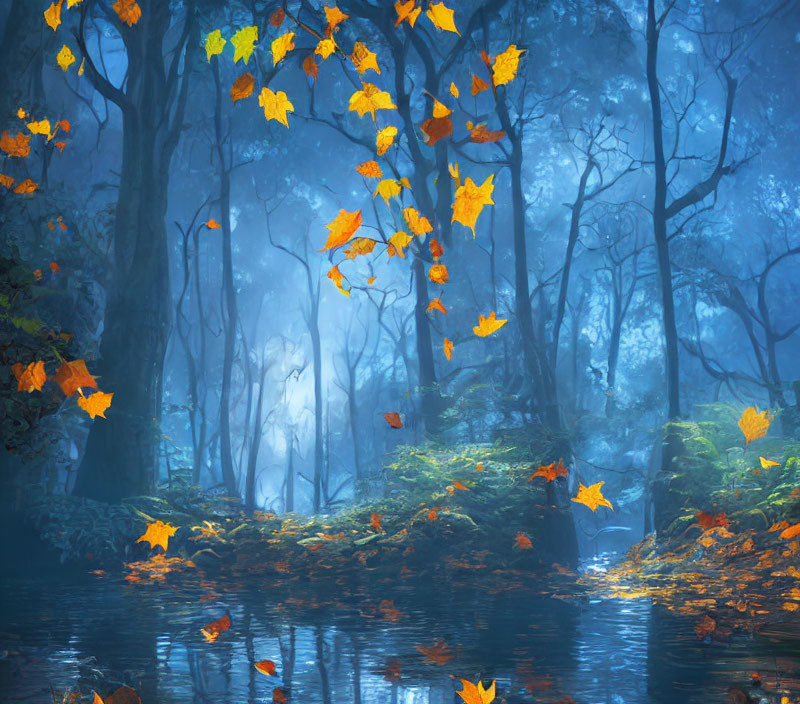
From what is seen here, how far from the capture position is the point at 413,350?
18.8m

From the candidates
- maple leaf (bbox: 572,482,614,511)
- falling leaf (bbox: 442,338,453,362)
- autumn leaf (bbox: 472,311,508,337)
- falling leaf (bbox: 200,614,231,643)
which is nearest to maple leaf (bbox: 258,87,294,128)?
autumn leaf (bbox: 472,311,508,337)

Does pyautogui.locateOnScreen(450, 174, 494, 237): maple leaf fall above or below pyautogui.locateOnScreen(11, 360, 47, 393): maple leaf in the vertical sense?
above

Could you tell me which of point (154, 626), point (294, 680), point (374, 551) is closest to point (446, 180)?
point (374, 551)

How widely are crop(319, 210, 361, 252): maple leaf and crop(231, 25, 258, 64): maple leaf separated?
3234mm

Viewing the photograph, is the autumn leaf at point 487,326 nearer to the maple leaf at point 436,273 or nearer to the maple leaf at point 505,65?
the maple leaf at point 436,273

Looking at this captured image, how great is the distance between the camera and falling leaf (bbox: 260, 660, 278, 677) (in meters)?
3.24

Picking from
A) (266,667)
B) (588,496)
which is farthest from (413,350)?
(266,667)

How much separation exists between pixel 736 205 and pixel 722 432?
24.2 ft

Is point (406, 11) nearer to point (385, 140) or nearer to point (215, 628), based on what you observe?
point (385, 140)

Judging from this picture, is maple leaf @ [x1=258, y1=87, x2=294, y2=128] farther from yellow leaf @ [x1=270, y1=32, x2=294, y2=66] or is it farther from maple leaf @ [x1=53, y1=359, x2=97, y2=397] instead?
maple leaf @ [x1=53, y1=359, x2=97, y2=397]

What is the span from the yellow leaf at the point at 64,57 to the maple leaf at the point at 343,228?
4.83 meters

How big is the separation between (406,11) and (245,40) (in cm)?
253

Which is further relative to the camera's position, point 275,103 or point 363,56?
point 275,103

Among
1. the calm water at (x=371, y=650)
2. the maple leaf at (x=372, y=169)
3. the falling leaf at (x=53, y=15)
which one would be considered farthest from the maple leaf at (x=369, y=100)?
the calm water at (x=371, y=650)
